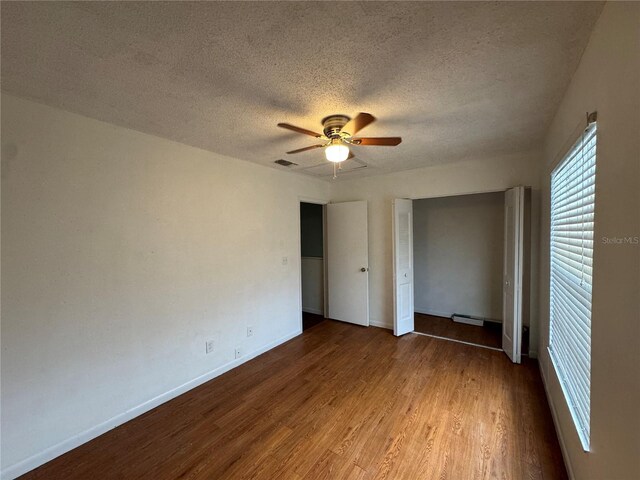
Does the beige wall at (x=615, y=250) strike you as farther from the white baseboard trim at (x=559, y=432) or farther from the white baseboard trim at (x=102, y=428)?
the white baseboard trim at (x=102, y=428)

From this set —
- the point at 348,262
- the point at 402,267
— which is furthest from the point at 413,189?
the point at 348,262

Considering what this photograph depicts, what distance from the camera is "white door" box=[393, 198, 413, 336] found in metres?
3.71

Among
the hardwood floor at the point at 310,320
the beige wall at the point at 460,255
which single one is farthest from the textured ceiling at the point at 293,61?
the hardwood floor at the point at 310,320

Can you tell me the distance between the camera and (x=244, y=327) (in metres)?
3.12

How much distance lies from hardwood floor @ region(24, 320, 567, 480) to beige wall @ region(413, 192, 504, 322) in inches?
55.9

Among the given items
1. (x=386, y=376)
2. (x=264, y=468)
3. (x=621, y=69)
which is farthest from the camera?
(x=386, y=376)

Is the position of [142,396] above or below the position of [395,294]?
below

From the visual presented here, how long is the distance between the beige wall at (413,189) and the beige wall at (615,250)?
195cm

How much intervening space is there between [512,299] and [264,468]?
2.88m

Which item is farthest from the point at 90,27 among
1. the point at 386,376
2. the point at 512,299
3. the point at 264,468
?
the point at 512,299

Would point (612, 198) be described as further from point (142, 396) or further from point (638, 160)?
point (142, 396)

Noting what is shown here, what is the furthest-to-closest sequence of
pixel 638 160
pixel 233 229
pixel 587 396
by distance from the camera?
pixel 233 229, pixel 587 396, pixel 638 160

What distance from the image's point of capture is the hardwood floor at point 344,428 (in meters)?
1.69

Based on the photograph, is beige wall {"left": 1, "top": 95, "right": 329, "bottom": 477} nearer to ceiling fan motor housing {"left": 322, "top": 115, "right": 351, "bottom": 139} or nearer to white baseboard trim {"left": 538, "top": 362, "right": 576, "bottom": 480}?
ceiling fan motor housing {"left": 322, "top": 115, "right": 351, "bottom": 139}
